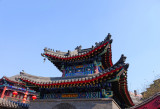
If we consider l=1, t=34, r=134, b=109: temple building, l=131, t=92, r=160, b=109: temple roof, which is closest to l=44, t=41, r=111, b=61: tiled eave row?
l=1, t=34, r=134, b=109: temple building

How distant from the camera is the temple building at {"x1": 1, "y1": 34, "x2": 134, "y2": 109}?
27.6ft

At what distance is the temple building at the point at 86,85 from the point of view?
8398 mm

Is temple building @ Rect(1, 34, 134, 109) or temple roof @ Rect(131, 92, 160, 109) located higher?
temple building @ Rect(1, 34, 134, 109)

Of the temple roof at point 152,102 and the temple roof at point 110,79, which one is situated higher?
the temple roof at point 110,79

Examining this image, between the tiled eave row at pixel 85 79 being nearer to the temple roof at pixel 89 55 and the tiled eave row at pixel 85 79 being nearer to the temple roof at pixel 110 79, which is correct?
the temple roof at pixel 110 79

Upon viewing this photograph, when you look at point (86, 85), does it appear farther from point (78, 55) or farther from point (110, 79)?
point (78, 55)

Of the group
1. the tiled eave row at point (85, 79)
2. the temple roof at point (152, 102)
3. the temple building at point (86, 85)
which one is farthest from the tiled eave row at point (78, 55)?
the temple roof at point (152, 102)

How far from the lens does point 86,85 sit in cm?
930

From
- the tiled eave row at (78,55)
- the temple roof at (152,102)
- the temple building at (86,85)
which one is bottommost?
the temple roof at (152,102)

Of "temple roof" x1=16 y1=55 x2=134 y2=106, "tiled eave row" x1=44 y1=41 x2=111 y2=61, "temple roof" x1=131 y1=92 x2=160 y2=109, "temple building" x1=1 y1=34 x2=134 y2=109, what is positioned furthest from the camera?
"tiled eave row" x1=44 y1=41 x2=111 y2=61

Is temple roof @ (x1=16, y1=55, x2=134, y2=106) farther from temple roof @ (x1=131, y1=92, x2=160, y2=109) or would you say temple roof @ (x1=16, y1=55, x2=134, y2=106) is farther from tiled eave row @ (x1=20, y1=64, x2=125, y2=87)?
temple roof @ (x1=131, y1=92, x2=160, y2=109)

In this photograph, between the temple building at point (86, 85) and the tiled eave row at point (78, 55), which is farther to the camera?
the tiled eave row at point (78, 55)

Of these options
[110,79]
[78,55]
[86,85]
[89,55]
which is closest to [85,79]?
[86,85]

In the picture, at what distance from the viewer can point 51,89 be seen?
10.4 meters
